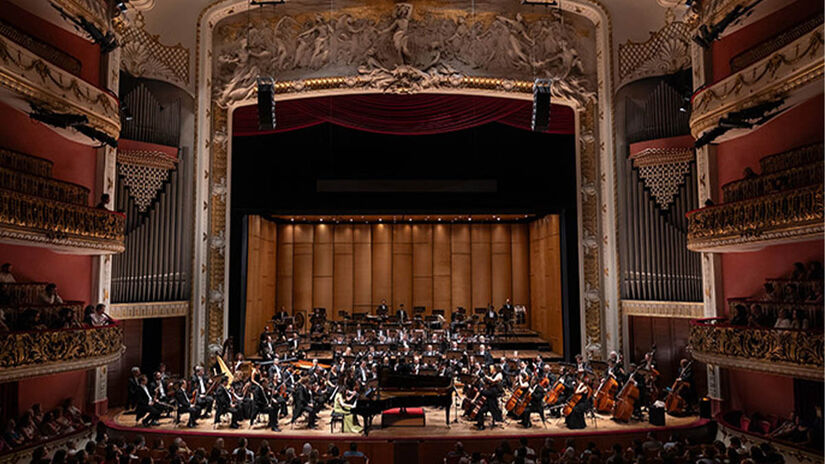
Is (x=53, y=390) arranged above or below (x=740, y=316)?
below

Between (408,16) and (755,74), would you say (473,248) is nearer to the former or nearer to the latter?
(408,16)

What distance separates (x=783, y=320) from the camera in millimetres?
Result: 8656

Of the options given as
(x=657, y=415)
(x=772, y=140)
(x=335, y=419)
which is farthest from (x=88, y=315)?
(x=772, y=140)

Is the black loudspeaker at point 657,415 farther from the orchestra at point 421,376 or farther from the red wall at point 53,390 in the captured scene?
the red wall at point 53,390

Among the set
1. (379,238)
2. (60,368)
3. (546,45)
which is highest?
(546,45)

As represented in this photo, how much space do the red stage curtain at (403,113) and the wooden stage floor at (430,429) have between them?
7.60m

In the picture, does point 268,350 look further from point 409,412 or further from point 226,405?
point 409,412

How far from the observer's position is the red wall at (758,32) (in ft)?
32.7

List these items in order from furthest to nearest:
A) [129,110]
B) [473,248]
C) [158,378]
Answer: [473,248] → [129,110] → [158,378]

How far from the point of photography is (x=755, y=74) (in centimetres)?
952

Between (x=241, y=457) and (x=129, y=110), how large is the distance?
29.9ft

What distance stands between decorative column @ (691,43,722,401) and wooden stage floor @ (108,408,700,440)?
0.95 meters

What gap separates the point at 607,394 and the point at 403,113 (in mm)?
8558

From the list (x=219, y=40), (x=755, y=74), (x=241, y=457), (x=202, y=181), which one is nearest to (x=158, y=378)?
(x=241, y=457)
